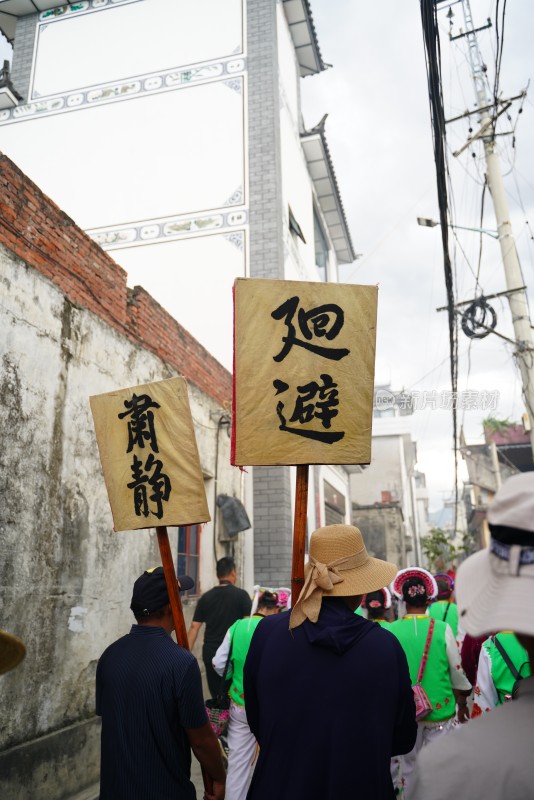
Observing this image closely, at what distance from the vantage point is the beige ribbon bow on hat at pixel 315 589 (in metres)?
2.21

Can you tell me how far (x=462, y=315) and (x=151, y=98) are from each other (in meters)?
8.19

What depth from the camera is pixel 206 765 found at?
2.58 m

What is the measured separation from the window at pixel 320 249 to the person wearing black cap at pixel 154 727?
1516cm

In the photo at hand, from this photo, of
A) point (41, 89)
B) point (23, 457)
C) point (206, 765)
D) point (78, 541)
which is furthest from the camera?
point (41, 89)

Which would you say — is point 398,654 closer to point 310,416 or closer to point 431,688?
point 310,416

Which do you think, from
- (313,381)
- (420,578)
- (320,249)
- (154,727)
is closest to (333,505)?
(320,249)

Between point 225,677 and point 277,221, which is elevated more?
point 277,221

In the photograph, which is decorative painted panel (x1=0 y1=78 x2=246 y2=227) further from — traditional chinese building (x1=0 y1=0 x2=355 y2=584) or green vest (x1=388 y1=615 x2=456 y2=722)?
green vest (x1=388 y1=615 x2=456 y2=722)

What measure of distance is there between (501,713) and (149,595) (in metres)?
1.99

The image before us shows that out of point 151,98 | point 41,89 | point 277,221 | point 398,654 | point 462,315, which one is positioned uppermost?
point 41,89

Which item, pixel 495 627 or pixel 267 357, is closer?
pixel 495 627

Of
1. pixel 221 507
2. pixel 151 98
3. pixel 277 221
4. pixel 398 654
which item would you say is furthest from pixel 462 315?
pixel 398 654

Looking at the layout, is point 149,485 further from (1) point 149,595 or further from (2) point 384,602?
(2) point 384,602

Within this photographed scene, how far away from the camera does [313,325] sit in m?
3.21
